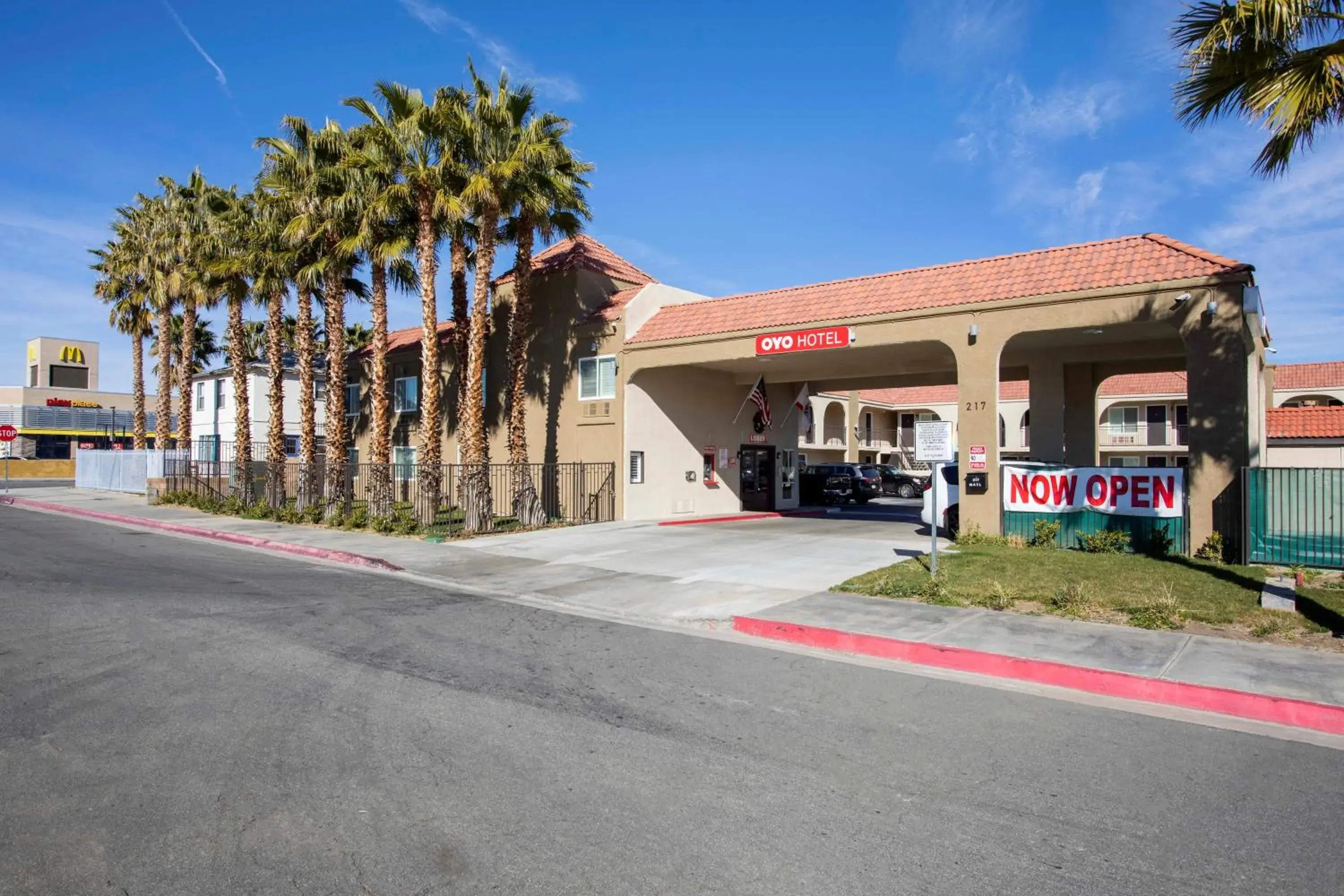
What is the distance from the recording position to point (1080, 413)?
22328mm

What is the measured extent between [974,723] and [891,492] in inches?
1526

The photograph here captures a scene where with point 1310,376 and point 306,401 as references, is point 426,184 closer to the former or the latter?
point 306,401

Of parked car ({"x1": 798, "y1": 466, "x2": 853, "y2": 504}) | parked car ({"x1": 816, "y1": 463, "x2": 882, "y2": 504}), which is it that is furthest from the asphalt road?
parked car ({"x1": 816, "y1": 463, "x2": 882, "y2": 504})

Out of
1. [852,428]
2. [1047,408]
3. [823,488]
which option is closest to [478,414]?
[1047,408]

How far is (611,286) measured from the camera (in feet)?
83.6

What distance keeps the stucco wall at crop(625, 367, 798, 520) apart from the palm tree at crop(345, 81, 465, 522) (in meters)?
5.37

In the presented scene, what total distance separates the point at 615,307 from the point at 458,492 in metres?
7.07

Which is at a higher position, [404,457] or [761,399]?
[761,399]

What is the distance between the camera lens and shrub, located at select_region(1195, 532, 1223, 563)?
47.3 feet

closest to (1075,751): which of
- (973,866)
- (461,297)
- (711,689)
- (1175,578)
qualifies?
(973,866)

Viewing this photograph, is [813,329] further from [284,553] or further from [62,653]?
[62,653]

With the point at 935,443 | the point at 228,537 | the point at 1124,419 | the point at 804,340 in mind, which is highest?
the point at 804,340

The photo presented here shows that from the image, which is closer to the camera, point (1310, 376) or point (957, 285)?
point (957, 285)

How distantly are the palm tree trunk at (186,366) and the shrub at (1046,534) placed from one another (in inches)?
1165
